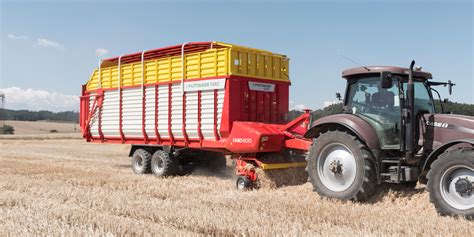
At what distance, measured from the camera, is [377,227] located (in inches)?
209

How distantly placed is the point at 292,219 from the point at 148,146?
22.8 feet

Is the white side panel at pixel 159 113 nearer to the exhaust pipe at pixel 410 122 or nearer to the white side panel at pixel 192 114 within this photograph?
the white side panel at pixel 192 114

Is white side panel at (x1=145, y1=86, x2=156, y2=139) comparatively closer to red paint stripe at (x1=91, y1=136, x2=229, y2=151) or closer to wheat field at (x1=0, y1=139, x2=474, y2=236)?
red paint stripe at (x1=91, y1=136, x2=229, y2=151)

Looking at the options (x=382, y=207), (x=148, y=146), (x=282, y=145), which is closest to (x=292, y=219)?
(x=382, y=207)

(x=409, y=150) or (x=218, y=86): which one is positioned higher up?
(x=218, y=86)

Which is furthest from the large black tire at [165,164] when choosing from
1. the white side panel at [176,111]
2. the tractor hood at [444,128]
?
the tractor hood at [444,128]

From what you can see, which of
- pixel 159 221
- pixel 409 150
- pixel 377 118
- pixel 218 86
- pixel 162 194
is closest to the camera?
pixel 159 221

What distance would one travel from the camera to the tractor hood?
6.17 metres

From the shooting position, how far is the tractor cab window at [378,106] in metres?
6.82

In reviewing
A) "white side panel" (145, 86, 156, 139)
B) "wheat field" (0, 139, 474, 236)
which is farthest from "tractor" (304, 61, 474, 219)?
"white side panel" (145, 86, 156, 139)

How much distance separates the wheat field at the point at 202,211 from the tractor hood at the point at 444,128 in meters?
0.76

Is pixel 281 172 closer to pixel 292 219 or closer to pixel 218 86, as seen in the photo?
pixel 218 86

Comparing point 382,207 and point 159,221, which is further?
point 382,207

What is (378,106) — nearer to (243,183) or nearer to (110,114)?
(243,183)
